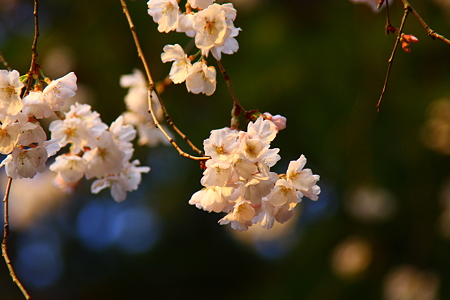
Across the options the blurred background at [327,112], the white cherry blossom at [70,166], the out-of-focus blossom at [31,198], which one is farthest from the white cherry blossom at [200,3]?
the out-of-focus blossom at [31,198]

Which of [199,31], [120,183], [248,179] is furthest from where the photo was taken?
[120,183]

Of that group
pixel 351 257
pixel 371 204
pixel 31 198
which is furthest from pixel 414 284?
pixel 31 198

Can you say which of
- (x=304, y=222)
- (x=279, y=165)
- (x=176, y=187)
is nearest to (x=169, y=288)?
(x=176, y=187)

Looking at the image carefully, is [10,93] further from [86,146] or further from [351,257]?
[351,257]

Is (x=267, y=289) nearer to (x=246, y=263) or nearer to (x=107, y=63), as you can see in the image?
(x=246, y=263)

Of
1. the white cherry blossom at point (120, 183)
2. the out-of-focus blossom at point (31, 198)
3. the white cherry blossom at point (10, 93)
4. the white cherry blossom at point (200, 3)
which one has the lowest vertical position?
the out-of-focus blossom at point (31, 198)

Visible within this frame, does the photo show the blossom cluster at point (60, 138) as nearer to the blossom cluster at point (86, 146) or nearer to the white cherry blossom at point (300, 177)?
the blossom cluster at point (86, 146)
